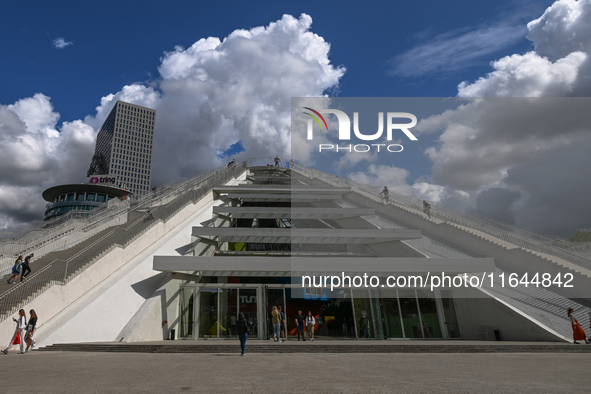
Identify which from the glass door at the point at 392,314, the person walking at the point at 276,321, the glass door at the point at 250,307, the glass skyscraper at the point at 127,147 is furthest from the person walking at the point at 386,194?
the glass skyscraper at the point at 127,147

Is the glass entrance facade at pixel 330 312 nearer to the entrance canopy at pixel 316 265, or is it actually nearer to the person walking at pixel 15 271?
the entrance canopy at pixel 316 265

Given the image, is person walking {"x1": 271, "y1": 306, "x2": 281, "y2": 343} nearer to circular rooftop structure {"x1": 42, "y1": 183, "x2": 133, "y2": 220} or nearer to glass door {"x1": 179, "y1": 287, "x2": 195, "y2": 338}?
glass door {"x1": 179, "y1": 287, "x2": 195, "y2": 338}

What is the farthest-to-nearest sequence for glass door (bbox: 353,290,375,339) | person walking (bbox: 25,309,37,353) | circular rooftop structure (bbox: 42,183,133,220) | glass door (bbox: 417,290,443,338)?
circular rooftop structure (bbox: 42,183,133,220) → glass door (bbox: 417,290,443,338) → glass door (bbox: 353,290,375,339) → person walking (bbox: 25,309,37,353)

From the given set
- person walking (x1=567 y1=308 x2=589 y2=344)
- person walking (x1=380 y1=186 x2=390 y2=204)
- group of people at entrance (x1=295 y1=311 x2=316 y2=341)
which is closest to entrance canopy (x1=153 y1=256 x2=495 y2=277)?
group of people at entrance (x1=295 y1=311 x2=316 y2=341)

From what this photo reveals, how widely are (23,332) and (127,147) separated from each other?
180091 mm

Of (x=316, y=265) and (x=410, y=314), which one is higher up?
A: (x=316, y=265)

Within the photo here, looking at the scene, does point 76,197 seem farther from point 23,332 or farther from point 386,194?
point 23,332

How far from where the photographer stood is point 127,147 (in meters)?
172

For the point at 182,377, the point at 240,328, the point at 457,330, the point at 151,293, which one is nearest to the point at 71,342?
the point at 151,293

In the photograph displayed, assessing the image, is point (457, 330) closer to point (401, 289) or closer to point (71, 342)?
point (401, 289)

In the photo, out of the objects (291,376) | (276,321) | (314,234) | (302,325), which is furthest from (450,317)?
(291,376)

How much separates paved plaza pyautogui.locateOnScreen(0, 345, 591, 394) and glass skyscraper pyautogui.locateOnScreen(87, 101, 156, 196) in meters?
171

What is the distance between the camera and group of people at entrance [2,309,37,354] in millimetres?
10421

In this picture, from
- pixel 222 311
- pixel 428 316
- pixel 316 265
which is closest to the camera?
pixel 316 265
